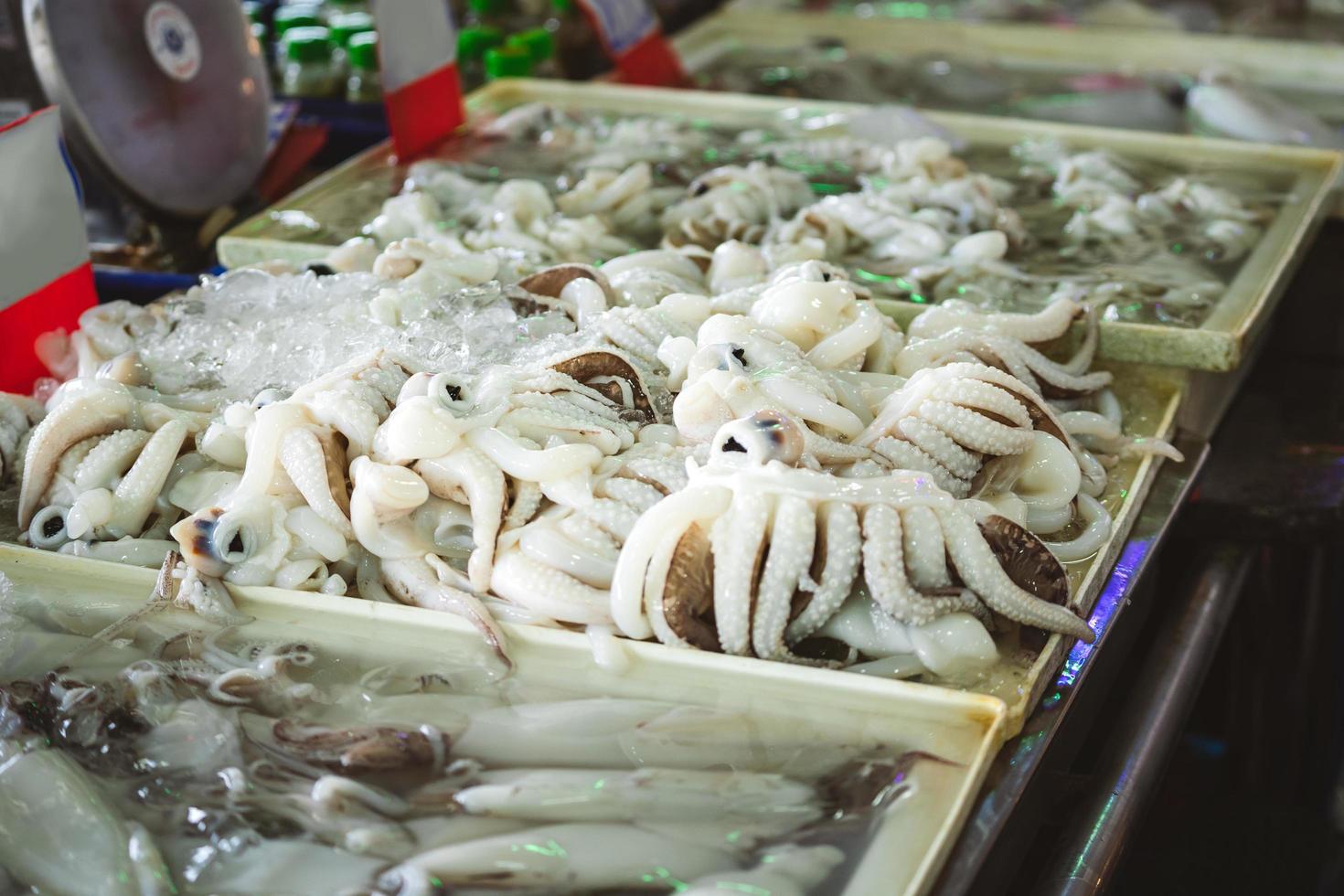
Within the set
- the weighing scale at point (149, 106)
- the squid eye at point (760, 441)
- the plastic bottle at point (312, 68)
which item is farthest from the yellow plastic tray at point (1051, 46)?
the squid eye at point (760, 441)

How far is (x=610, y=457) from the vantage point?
6.51 ft

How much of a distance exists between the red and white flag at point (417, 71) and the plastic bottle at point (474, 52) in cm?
79

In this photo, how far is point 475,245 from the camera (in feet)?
10.5

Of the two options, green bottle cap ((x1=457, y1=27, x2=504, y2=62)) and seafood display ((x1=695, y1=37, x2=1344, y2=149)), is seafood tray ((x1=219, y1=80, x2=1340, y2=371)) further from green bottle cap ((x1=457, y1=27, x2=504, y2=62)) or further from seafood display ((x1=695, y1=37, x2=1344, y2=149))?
seafood display ((x1=695, y1=37, x2=1344, y2=149))

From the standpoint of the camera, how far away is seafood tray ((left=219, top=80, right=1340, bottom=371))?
2.63 metres

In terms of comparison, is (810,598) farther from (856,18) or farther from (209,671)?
(856,18)

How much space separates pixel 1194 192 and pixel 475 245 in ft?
5.93

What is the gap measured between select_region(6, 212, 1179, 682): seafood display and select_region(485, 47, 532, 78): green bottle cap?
2.34 metres

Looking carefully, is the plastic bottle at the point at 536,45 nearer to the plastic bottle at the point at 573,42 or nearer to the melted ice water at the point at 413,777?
the plastic bottle at the point at 573,42

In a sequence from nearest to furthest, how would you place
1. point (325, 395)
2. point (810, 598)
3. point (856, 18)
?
point (810, 598), point (325, 395), point (856, 18)

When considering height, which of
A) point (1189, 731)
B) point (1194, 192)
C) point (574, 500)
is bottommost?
point (1189, 731)

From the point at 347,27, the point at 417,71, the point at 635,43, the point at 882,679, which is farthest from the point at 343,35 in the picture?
the point at 882,679

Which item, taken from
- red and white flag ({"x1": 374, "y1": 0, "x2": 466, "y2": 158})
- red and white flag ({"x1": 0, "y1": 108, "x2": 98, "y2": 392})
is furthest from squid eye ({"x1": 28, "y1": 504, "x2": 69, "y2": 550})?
red and white flag ({"x1": 374, "y1": 0, "x2": 466, "y2": 158})

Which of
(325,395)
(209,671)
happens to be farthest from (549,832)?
(325,395)
